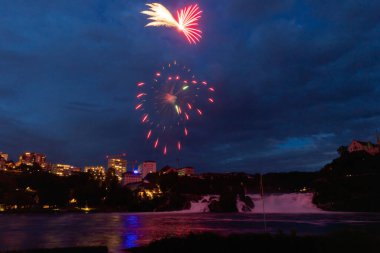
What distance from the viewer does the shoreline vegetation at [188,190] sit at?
101250 millimetres

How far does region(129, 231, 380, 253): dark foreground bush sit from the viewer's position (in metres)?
11.7

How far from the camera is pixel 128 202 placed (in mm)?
128000

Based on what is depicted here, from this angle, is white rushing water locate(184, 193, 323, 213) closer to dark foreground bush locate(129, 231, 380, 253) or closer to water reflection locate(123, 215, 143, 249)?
water reflection locate(123, 215, 143, 249)

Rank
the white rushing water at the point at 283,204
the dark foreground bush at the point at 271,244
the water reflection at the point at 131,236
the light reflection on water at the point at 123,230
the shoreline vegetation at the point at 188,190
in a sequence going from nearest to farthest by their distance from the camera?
the dark foreground bush at the point at 271,244 < the water reflection at the point at 131,236 < the light reflection on water at the point at 123,230 < the white rushing water at the point at 283,204 < the shoreline vegetation at the point at 188,190

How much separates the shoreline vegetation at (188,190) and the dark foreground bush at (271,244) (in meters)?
83.0

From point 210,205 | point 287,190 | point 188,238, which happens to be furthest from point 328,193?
point 188,238

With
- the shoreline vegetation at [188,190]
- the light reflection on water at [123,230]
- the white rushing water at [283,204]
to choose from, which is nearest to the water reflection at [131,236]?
the light reflection on water at [123,230]

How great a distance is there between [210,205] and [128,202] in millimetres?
33495

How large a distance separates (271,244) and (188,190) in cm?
11950

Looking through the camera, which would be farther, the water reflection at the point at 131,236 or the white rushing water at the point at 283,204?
the white rushing water at the point at 283,204

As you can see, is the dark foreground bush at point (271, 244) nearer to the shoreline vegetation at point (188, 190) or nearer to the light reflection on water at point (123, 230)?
the light reflection on water at point (123, 230)

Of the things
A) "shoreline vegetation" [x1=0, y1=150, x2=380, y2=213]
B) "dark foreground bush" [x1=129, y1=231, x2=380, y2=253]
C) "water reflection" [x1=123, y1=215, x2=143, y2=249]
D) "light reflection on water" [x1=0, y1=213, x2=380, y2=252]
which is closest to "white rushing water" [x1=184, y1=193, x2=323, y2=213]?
"shoreline vegetation" [x1=0, y1=150, x2=380, y2=213]

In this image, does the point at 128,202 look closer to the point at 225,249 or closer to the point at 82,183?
the point at 82,183

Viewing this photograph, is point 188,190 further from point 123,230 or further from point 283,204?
point 123,230
